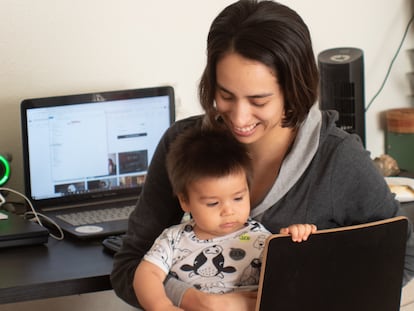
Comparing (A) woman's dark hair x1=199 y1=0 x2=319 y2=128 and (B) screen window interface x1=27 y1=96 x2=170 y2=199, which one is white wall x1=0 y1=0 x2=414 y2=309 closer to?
(B) screen window interface x1=27 y1=96 x2=170 y2=199

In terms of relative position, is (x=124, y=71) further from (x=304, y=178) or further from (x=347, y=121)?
(x=304, y=178)

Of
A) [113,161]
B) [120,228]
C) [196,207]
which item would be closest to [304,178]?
[196,207]

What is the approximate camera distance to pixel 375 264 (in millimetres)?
1499

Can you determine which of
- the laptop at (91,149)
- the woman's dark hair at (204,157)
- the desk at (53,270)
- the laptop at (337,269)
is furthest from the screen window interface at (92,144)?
the laptop at (337,269)

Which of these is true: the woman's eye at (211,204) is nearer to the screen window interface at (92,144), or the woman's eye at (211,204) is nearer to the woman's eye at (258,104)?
the woman's eye at (258,104)

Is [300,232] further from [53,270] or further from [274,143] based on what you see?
[53,270]

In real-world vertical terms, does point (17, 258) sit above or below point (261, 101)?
below

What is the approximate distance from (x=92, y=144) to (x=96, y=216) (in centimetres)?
20

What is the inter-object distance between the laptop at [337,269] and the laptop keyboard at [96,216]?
0.83 m

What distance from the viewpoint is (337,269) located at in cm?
146

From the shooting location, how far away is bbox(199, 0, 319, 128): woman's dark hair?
60.9 inches

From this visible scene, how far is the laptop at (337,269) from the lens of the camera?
1416 millimetres

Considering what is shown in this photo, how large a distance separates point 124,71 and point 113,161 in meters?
0.29

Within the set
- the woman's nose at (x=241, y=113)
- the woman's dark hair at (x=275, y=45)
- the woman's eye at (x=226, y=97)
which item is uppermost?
the woman's dark hair at (x=275, y=45)
